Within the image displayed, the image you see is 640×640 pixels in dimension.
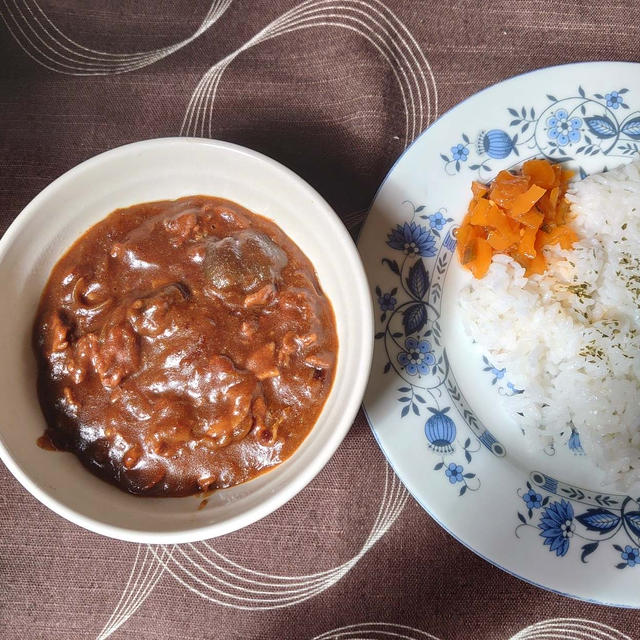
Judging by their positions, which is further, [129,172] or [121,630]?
[121,630]

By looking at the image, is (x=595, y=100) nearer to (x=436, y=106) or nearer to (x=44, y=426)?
(x=436, y=106)

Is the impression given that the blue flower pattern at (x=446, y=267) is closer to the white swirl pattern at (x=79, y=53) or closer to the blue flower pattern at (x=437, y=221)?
the blue flower pattern at (x=437, y=221)

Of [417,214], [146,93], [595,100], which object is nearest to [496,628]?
[417,214]

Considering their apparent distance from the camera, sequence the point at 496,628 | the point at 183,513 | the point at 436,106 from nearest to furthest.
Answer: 1. the point at 183,513
2. the point at 496,628
3. the point at 436,106

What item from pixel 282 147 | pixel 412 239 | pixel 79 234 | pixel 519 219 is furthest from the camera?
pixel 282 147

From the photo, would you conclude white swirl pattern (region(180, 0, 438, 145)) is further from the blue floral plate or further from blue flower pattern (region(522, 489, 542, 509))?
blue flower pattern (region(522, 489, 542, 509))

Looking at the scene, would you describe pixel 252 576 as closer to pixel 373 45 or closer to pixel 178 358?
pixel 178 358

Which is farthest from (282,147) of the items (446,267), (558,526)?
(558,526)
